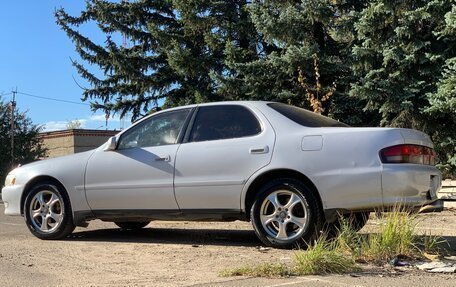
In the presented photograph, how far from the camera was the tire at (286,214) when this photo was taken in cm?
587

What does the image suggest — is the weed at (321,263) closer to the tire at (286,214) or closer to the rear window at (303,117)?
the tire at (286,214)

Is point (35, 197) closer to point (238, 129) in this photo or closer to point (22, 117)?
point (238, 129)

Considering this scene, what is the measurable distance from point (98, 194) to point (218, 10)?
10316 millimetres

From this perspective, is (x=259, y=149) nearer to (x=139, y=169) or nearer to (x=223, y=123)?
(x=223, y=123)

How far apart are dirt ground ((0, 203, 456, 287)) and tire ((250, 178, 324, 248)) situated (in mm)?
177

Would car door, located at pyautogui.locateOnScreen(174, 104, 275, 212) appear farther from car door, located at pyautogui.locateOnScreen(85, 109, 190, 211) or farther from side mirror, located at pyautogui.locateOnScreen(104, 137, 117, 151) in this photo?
side mirror, located at pyautogui.locateOnScreen(104, 137, 117, 151)

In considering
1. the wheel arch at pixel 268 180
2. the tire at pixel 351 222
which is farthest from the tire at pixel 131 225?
the tire at pixel 351 222

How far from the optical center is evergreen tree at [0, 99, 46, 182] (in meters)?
25.2

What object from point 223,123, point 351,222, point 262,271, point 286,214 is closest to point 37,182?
point 223,123

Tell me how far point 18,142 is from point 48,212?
20.0 metres

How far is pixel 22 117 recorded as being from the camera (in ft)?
87.1

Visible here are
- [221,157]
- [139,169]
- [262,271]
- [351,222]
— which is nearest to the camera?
[262,271]

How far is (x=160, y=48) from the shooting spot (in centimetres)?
1853

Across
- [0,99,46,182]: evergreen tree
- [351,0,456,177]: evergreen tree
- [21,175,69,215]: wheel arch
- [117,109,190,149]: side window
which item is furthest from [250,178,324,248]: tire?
[0,99,46,182]: evergreen tree
